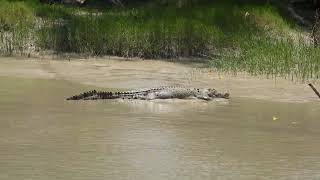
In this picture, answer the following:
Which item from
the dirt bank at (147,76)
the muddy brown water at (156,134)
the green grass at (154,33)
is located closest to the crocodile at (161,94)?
the muddy brown water at (156,134)

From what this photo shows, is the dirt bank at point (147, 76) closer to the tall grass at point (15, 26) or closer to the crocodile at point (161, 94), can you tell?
the tall grass at point (15, 26)

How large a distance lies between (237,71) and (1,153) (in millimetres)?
7391

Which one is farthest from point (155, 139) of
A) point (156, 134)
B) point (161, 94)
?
point (161, 94)

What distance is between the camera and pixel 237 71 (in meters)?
12.5

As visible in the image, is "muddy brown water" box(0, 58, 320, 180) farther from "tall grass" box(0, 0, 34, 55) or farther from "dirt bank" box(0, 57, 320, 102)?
"tall grass" box(0, 0, 34, 55)

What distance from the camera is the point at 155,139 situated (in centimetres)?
648

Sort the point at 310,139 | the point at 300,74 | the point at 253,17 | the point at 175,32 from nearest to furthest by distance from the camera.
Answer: the point at 310,139
the point at 300,74
the point at 175,32
the point at 253,17

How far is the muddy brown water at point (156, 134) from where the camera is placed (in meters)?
5.32

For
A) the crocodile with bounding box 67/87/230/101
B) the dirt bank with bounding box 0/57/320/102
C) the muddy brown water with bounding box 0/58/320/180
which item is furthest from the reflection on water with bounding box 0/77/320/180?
the dirt bank with bounding box 0/57/320/102

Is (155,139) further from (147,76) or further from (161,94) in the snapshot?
(147,76)

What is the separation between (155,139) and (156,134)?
264 millimetres

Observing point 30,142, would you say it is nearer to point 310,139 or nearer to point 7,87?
point 310,139

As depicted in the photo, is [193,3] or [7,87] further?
[193,3]

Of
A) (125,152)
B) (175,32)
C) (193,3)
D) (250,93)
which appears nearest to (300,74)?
(250,93)
